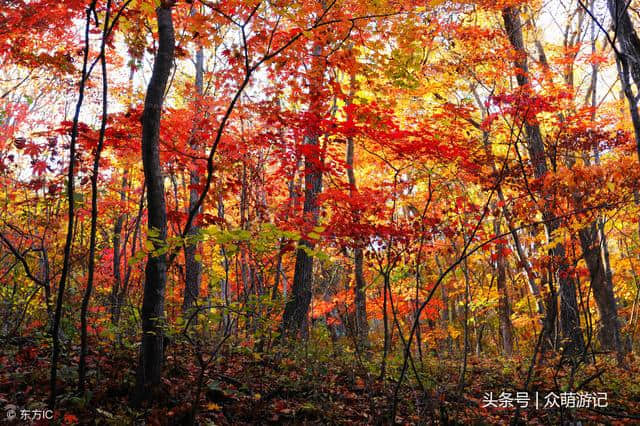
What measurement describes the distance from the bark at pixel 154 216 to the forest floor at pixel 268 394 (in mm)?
299

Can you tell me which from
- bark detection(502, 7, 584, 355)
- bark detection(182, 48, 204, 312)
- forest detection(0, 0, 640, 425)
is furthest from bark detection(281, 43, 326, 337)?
bark detection(502, 7, 584, 355)

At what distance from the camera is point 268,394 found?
5289 millimetres

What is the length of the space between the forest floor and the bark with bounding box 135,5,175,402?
30 cm

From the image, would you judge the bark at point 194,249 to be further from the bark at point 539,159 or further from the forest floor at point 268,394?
the bark at point 539,159

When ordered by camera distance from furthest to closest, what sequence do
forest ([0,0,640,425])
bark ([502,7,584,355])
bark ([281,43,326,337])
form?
bark ([281,43,326,337]) < bark ([502,7,584,355]) < forest ([0,0,640,425])

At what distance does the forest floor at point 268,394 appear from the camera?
414 centimetres

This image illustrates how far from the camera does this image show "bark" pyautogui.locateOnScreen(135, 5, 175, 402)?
431cm

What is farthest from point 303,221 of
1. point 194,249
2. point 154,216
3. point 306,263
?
point 154,216

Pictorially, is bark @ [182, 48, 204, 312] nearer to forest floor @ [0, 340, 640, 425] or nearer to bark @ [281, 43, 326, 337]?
bark @ [281, 43, 326, 337]

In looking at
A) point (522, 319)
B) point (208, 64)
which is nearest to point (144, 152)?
point (208, 64)

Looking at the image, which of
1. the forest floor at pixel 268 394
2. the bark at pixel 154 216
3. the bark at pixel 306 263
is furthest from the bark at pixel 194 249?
the bark at pixel 154 216

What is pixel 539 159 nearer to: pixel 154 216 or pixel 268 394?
pixel 268 394

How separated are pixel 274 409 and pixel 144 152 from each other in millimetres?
3122

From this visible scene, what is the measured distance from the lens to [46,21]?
23.9 ft
